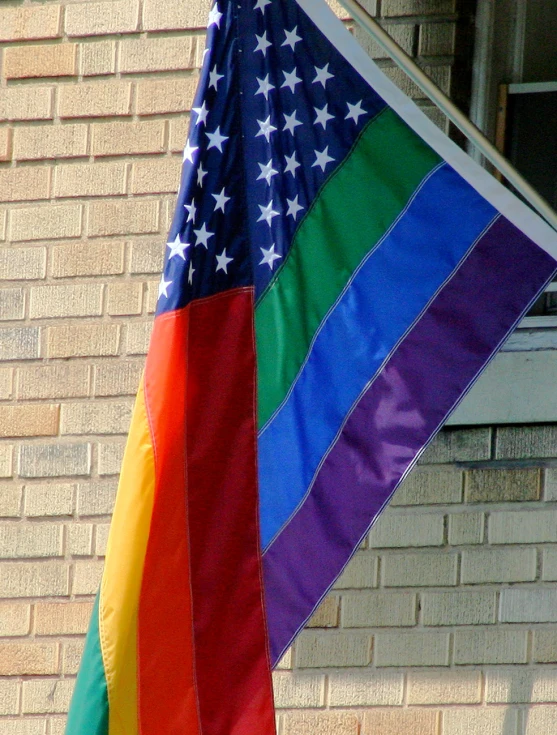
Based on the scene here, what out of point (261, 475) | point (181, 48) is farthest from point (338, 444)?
point (181, 48)

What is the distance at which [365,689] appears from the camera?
4.22m

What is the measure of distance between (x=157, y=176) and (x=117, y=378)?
2.20 ft

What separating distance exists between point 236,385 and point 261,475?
0.29m

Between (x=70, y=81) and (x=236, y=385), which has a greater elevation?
(x=70, y=81)

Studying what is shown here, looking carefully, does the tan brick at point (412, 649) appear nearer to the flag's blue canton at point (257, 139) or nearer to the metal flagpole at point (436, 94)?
the flag's blue canton at point (257, 139)

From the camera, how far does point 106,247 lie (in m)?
4.65

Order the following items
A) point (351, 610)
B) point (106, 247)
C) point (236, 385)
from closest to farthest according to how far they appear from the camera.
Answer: point (236, 385)
point (351, 610)
point (106, 247)

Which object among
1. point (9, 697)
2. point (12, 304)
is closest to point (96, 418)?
point (12, 304)

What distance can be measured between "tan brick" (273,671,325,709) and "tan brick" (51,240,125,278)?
1386 mm

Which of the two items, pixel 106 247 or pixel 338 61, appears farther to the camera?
pixel 106 247

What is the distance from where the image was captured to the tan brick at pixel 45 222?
4695 millimetres

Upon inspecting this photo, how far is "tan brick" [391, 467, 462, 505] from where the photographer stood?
4.29m

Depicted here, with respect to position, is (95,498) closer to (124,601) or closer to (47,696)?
(47,696)

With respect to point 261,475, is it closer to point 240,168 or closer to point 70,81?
point 240,168
